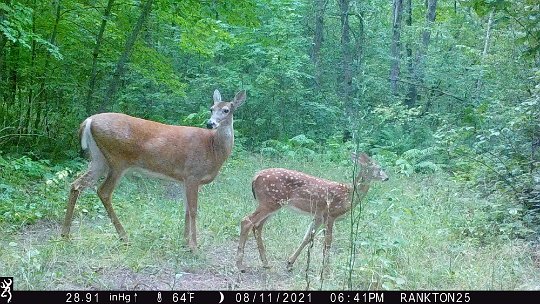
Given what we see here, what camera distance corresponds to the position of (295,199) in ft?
20.2

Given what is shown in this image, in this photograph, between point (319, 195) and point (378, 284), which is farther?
point (319, 195)

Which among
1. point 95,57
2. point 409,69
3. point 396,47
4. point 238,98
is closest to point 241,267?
point 238,98

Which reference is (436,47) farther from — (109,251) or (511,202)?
(109,251)

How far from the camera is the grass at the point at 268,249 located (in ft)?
16.4

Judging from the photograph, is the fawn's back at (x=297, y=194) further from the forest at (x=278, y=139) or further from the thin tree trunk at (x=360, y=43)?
the thin tree trunk at (x=360, y=43)

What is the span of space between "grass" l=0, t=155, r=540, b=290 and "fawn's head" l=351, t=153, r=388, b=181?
0.37 metres

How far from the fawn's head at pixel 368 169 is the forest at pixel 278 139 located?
44 cm

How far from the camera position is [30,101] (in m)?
11.1

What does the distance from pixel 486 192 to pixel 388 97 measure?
10470mm

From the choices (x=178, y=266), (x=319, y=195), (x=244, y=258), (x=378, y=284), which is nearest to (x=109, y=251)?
(x=178, y=266)

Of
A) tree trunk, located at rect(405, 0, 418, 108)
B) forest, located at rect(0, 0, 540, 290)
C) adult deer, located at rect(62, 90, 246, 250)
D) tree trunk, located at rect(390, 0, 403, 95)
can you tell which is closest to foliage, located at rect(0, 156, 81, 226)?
forest, located at rect(0, 0, 540, 290)

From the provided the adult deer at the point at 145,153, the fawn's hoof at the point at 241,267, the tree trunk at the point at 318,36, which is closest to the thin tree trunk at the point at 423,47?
the tree trunk at the point at 318,36

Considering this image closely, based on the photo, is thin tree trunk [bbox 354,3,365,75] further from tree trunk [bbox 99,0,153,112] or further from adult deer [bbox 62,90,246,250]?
adult deer [bbox 62,90,246,250]

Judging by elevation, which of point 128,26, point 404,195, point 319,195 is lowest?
point 404,195
